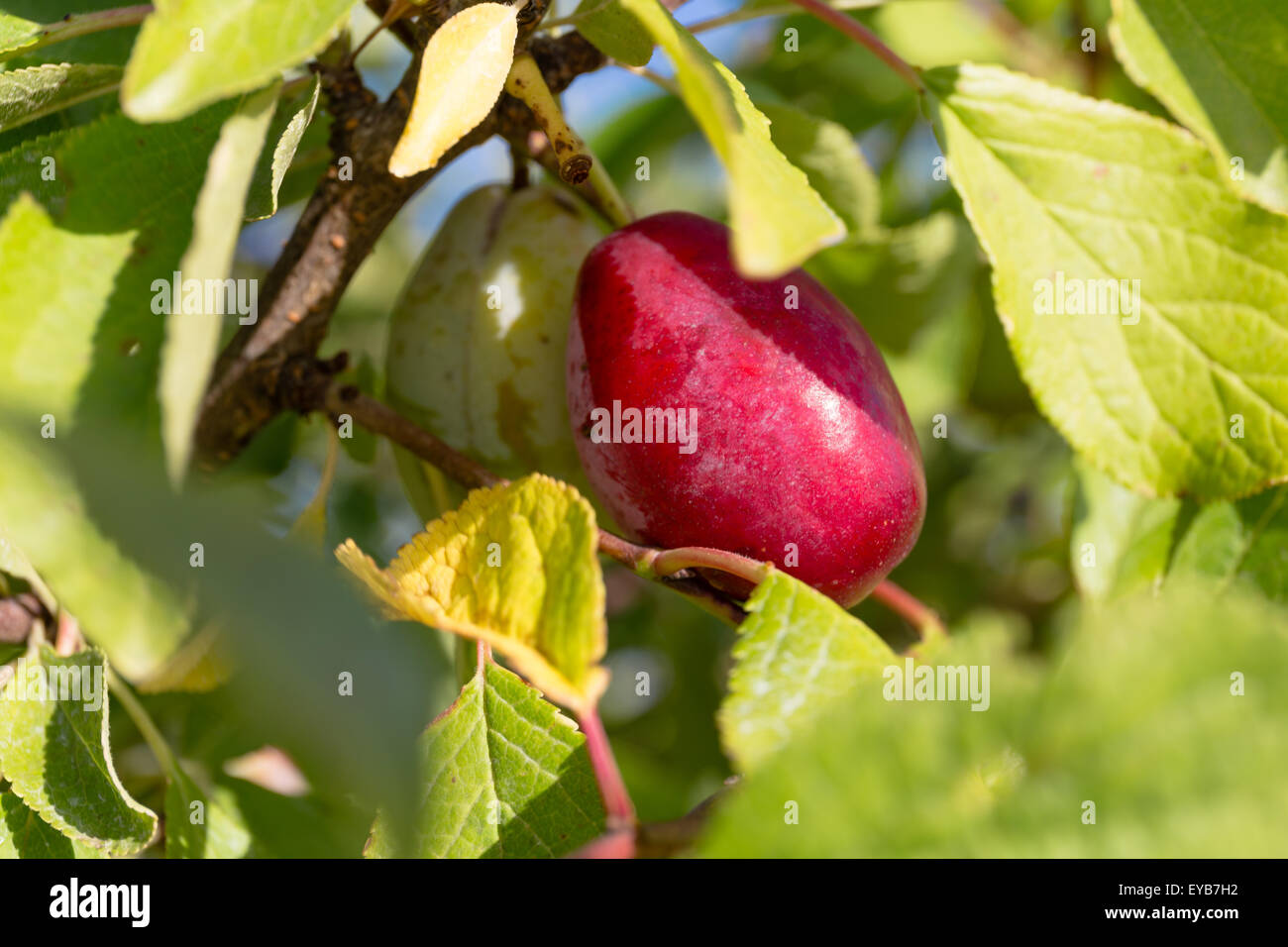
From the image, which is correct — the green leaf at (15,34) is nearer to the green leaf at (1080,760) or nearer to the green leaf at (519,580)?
the green leaf at (519,580)

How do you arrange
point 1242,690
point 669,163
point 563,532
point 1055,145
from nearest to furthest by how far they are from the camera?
point 1242,690
point 563,532
point 1055,145
point 669,163

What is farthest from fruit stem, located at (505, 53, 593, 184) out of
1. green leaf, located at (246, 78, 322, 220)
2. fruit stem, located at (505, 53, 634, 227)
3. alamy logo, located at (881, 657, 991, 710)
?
alamy logo, located at (881, 657, 991, 710)

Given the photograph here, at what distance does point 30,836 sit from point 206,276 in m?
0.40

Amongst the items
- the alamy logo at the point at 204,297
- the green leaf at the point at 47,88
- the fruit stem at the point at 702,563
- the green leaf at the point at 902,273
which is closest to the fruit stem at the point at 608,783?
the fruit stem at the point at 702,563

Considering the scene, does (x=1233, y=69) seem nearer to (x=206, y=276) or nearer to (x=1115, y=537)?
(x=1115, y=537)

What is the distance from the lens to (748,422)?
1.96 feet

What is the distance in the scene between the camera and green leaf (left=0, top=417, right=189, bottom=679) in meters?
0.46

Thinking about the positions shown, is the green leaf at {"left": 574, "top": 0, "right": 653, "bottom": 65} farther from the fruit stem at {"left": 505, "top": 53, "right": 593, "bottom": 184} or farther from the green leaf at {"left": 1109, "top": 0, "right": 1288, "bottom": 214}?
the green leaf at {"left": 1109, "top": 0, "right": 1288, "bottom": 214}

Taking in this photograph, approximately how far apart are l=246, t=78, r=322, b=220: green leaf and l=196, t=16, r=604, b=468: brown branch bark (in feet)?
0.24

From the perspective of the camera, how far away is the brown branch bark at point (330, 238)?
682 mm

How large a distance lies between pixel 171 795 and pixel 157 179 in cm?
40
